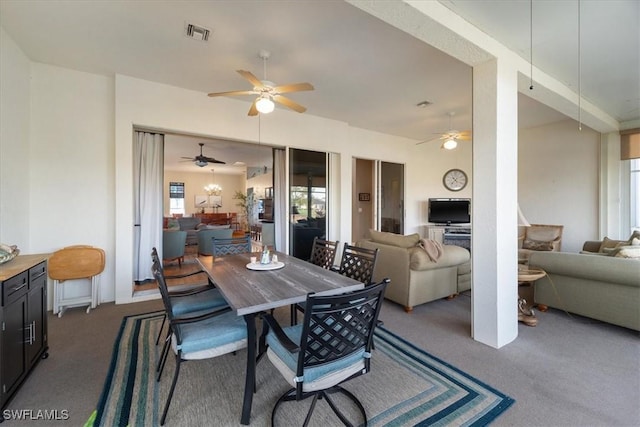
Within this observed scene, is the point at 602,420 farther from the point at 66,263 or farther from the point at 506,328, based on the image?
the point at 66,263

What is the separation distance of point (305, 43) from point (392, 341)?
3.08 meters

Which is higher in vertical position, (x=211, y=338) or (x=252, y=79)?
(x=252, y=79)

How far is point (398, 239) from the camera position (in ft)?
11.6

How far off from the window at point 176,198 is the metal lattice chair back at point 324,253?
995 cm

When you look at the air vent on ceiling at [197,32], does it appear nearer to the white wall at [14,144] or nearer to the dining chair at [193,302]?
the white wall at [14,144]

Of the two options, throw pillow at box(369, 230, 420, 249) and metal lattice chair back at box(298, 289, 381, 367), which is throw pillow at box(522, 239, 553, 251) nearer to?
throw pillow at box(369, 230, 420, 249)

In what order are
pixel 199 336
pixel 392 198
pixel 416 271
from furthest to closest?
pixel 392 198, pixel 416 271, pixel 199 336

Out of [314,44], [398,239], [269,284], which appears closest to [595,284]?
[398,239]

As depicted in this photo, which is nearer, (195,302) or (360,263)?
(195,302)

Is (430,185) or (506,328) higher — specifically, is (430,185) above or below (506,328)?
above

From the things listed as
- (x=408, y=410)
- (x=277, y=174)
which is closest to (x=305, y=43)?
(x=277, y=174)

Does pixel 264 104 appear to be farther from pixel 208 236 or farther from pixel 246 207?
pixel 246 207

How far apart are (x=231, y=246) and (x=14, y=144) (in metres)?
2.42

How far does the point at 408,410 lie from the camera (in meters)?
1.70
